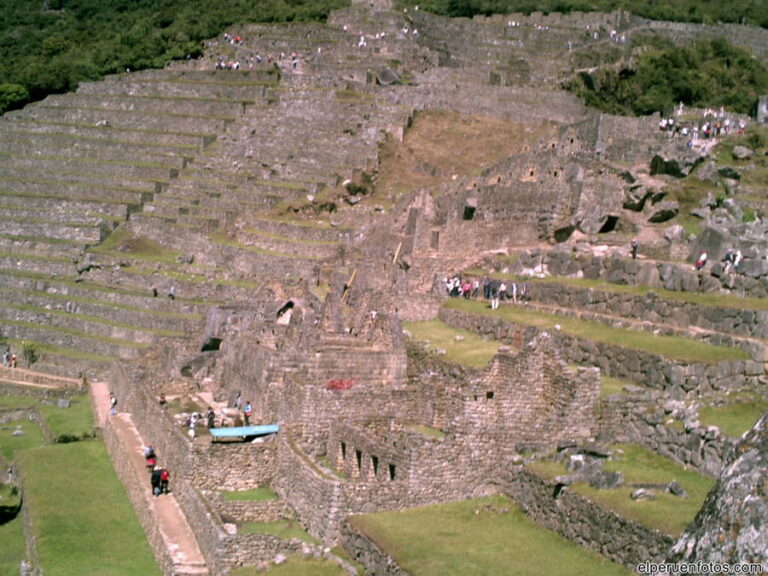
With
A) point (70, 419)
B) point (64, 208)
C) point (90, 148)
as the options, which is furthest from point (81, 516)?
point (90, 148)

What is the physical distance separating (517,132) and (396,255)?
1733 centimetres

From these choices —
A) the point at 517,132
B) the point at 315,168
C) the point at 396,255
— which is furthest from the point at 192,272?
the point at 517,132

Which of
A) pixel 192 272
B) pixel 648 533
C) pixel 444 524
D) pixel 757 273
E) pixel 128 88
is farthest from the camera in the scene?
pixel 128 88

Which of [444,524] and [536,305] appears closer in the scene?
[444,524]

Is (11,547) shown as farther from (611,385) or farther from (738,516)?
(738,516)

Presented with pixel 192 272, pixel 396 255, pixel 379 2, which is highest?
pixel 379 2

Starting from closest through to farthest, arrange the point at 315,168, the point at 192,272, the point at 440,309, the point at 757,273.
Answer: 1. the point at 757,273
2. the point at 440,309
3. the point at 192,272
4. the point at 315,168

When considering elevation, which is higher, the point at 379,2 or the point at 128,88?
the point at 379,2

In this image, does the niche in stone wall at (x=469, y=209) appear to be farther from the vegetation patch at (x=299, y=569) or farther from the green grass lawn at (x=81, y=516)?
the vegetation patch at (x=299, y=569)

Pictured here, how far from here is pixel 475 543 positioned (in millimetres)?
15117

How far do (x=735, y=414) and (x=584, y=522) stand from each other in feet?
11.5

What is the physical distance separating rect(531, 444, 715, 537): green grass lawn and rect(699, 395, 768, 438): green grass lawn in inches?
34.5

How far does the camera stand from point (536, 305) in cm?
2561

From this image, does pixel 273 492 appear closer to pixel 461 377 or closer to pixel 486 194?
pixel 461 377
